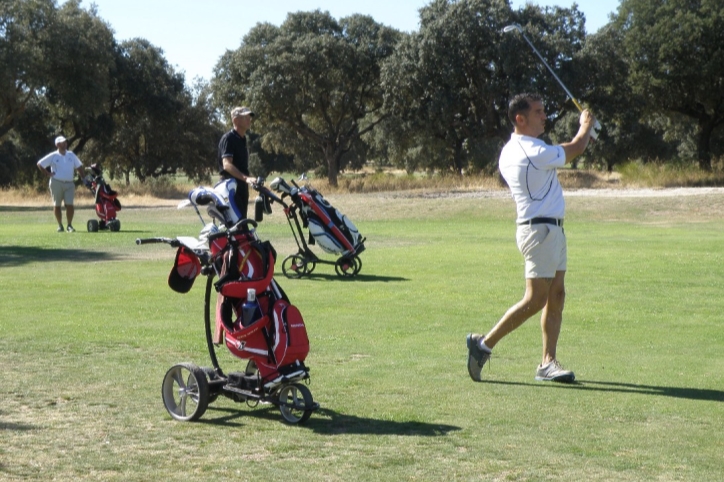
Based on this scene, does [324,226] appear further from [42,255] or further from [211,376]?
[211,376]

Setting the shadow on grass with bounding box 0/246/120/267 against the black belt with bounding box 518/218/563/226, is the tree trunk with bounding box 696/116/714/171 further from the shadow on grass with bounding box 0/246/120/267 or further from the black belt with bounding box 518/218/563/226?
the black belt with bounding box 518/218/563/226

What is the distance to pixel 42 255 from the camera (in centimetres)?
1892

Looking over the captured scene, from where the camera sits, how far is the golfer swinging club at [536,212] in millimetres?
7566

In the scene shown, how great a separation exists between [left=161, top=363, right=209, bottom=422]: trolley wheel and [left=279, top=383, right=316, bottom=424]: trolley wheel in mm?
484

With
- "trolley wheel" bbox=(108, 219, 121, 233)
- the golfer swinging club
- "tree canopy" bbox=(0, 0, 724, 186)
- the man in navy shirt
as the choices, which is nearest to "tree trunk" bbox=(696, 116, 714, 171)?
"tree canopy" bbox=(0, 0, 724, 186)

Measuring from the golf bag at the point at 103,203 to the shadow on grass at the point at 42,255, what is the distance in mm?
4655

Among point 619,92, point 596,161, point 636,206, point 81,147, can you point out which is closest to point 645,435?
point 636,206

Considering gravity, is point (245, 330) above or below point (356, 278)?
above

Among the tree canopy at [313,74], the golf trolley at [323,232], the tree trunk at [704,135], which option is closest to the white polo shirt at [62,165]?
the golf trolley at [323,232]

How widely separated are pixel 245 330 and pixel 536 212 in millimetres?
2363

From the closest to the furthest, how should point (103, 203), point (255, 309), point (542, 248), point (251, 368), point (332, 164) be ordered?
point (255, 309), point (251, 368), point (542, 248), point (103, 203), point (332, 164)

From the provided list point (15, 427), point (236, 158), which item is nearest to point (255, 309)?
point (15, 427)

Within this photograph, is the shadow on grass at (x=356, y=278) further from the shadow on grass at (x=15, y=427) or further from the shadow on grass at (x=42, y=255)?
the shadow on grass at (x=15, y=427)

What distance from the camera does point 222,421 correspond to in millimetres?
6691
